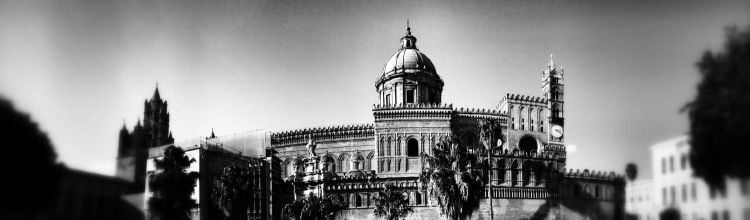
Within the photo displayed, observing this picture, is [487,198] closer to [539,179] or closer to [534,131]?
[539,179]

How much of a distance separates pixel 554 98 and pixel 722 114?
1913 inches

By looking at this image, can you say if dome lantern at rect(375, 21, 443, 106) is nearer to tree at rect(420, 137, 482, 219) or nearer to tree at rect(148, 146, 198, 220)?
tree at rect(420, 137, 482, 219)

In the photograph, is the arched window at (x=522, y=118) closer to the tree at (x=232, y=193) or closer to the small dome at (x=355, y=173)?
the small dome at (x=355, y=173)

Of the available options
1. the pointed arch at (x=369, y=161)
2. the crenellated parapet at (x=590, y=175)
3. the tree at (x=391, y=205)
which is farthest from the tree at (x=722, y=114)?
the pointed arch at (x=369, y=161)

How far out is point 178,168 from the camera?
4444cm

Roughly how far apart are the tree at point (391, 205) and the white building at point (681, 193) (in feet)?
91.5

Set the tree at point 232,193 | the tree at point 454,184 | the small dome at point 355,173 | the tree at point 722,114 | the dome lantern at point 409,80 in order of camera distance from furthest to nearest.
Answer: the dome lantern at point 409,80, the small dome at point 355,173, the tree at point 232,193, the tree at point 454,184, the tree at point 722,114

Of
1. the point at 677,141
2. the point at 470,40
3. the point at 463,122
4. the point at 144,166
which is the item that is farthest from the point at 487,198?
the point at 677,141

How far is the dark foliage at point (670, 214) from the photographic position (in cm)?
2280

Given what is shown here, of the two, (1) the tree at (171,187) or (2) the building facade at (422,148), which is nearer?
(1) the tree at (171,187)

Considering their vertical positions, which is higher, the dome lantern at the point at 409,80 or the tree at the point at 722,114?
the dome lantern at the point at 409,80

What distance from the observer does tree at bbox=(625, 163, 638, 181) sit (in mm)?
24984

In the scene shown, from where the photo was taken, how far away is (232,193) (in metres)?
52.7

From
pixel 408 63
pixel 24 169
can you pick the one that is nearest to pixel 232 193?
pixel 408 63
